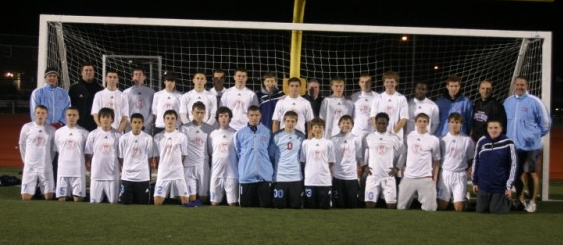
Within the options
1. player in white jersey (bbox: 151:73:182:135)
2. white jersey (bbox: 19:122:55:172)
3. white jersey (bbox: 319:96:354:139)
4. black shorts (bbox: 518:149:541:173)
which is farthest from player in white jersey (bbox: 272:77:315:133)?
white jersey (bbox: 19:122:55:172)

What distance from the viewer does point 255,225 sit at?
6.59 meters

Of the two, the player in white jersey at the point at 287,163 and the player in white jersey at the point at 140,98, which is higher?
the player in white jersey at the point at 140,98

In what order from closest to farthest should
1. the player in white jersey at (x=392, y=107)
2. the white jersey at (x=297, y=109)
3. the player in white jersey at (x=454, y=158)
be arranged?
the player in white jersey at (x=454, y=158) < the white jersey at (x=297, y=109) < the player in white jersey at (x=392, y=107)

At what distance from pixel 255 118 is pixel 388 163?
164 centimetres

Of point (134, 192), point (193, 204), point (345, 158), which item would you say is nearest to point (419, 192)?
point (345, 158)

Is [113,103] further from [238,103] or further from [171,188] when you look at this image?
[238,103]

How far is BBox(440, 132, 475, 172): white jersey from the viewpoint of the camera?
8273 mm

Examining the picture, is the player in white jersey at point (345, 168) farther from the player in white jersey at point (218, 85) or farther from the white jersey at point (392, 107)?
the player in white jersey at point (218, 85)

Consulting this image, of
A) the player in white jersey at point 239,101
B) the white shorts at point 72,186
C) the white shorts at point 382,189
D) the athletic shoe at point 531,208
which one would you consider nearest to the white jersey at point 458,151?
the white shorts at point 382,189

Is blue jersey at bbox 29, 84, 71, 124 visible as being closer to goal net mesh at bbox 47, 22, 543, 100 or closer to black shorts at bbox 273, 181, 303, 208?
goal net mesh at bbox 47, 22, 543, 100

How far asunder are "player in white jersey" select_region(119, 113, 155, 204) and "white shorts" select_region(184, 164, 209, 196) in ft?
1.52

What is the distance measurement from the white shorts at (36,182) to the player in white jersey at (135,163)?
3.01ft

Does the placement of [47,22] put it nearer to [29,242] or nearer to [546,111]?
[29,242]

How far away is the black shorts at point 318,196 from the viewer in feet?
26.7
